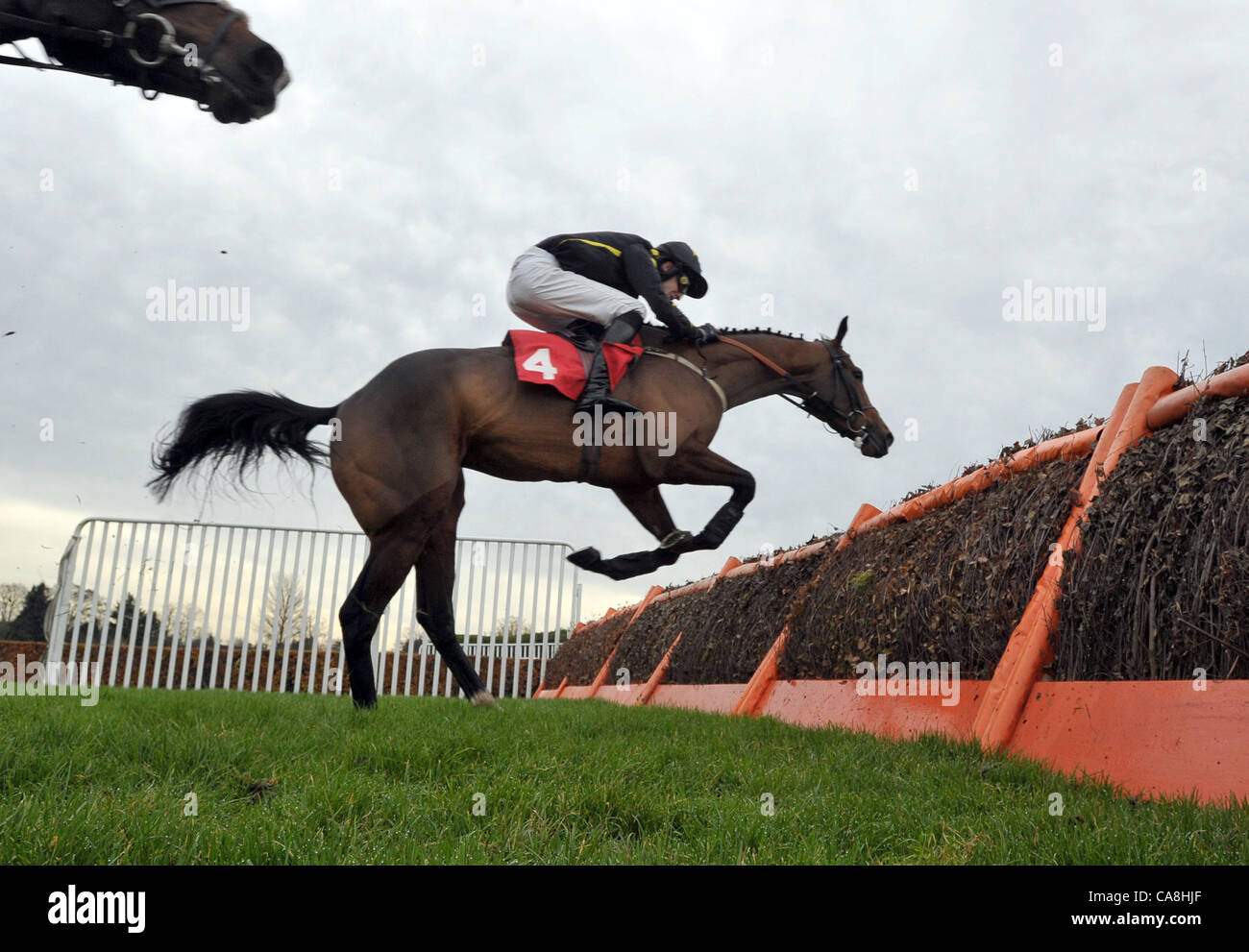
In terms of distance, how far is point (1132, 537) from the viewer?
10.0 feet

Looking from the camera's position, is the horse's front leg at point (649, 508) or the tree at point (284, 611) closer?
the horse's front leg at point (649, 508)

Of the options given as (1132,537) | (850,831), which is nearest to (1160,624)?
(1132,537)

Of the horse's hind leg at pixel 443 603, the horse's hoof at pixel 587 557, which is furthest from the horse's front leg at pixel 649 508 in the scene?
the horse's hind leg at pixel 443 603

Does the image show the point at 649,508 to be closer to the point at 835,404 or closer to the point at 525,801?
the point at 835,404

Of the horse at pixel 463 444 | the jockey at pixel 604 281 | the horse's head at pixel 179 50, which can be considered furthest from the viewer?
the jockey at pixel 604 281

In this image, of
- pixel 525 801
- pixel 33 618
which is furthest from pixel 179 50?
pixel 33 618

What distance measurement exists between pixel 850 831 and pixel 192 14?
4.92m

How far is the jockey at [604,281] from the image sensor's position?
517cm

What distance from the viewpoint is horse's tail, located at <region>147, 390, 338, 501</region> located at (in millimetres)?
5562

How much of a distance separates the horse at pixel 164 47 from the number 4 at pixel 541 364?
1.86 meters

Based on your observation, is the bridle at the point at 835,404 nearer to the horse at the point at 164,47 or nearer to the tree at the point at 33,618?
the horse at the point at 164,47

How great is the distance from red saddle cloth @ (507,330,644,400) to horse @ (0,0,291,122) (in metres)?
1.79

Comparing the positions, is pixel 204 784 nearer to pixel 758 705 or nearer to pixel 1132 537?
pixel 1132 537
